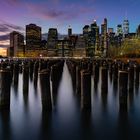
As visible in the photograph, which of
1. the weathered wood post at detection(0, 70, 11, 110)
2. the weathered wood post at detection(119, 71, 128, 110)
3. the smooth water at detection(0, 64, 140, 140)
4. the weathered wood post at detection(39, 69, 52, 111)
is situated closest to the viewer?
the smooth water at detection(0, 64, 140, 140)

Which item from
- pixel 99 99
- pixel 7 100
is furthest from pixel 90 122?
pixel 99 99

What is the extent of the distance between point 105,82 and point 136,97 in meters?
2.50

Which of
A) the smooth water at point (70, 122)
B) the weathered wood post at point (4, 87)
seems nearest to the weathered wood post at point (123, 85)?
the smooth water at point (70, 122)

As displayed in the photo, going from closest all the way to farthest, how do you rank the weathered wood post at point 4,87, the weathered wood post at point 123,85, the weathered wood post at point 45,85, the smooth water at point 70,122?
the smooth water at point 70,122 → the weathered wood post at point 45,85 → the weathered wood post at point 4,87 → the weathered wood post at point 123,85

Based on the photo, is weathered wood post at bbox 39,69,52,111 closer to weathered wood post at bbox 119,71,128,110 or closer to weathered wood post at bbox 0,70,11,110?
weathered wood post at bbox 0,70,11,110

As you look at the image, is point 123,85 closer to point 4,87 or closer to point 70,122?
point 70,122

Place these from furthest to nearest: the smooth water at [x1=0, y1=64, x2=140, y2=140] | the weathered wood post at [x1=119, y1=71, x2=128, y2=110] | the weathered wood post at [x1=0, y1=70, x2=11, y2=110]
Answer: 1. the weathered wood post at [x1=119, y1=71, x2=128, y2=110]
2. the weathered wood post at [x1=0, y1=70, x2=11, y2=110]
3. the smooth water at [x1=0, y1=64, x2=140, y2=140]

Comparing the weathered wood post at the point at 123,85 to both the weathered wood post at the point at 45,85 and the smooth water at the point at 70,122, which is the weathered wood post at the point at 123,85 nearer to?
the smooth water at the point at 70,122

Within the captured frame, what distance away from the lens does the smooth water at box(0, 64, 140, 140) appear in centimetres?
1287

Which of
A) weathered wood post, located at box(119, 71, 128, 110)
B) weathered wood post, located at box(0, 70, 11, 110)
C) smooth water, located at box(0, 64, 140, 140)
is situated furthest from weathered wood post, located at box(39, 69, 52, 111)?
weathered wood post, located at box(119, 71, 128, 110)

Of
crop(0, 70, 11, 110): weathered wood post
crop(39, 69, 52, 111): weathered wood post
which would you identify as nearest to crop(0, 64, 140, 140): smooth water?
crop(0, 70, 11, 110): weathered wood post

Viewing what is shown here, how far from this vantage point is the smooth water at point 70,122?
507 inches

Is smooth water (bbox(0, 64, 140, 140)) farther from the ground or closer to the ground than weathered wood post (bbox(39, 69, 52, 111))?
closer to the ground

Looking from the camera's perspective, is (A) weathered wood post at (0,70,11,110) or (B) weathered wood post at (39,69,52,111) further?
(A) weathered wood post at (0,70,11,110)
